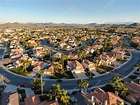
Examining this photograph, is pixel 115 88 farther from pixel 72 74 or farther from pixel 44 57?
pixel 44 57

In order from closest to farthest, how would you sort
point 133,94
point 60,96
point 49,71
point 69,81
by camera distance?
point 60,96, point 133,94, point 69,81, point 49,71

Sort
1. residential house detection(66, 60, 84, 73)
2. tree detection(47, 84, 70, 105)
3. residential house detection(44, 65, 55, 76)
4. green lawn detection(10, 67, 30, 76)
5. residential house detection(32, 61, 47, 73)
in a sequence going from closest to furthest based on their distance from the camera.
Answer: tree detection(47, 84, 70, 105), residential house detection(44, 65, 55, 76), green lawn detection(10, 67, 30, 76), residential house detection(66, 60, 84, 73), residential house detection(32, 61, 47, 73)

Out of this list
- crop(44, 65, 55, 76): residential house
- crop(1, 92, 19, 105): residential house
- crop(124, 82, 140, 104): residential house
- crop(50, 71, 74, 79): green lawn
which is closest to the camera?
crop(1, 92, 19, 105): residential house

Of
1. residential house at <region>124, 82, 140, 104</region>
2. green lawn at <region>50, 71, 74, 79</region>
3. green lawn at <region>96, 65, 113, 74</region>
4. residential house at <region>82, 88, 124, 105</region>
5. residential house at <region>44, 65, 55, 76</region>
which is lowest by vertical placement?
green lawn at <region>96, 65, 113, 74</region>

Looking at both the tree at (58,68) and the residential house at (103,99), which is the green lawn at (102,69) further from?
the residential house at (103,99)

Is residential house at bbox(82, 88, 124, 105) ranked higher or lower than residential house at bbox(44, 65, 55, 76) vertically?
higher

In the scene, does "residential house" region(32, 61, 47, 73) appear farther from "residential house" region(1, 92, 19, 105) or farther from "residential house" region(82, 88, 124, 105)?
"residential house" region(82, 88, 124, 105)

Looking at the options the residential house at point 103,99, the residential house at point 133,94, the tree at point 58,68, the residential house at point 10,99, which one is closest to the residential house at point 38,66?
the tree at point 58,68

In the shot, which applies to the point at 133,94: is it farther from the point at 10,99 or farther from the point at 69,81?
the point at 10,99

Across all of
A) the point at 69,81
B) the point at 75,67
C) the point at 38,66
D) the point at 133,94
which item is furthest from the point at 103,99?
the point at 38,66

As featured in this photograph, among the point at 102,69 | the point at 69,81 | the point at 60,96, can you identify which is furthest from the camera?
the point at 102,69

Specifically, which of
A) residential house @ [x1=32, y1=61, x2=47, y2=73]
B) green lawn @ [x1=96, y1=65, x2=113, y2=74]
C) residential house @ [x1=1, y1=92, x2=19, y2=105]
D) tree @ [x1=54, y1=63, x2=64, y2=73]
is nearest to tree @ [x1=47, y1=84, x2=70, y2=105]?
residential house @ [x1=1, y1=92, x2=19, y2=105]
